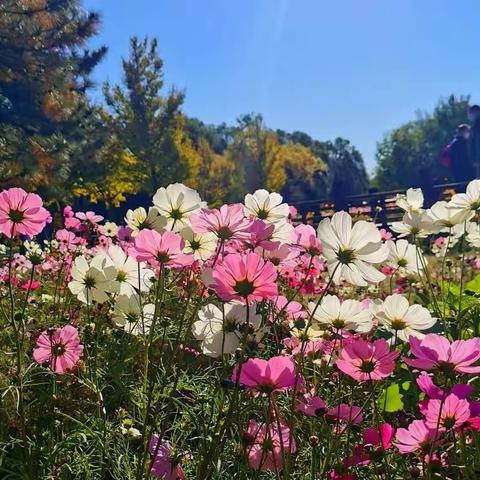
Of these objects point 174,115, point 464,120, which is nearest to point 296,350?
point 174,115

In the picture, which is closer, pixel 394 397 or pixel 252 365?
pixel 252 365

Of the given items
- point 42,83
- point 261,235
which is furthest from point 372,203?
point 261,235

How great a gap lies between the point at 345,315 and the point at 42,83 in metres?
12.5

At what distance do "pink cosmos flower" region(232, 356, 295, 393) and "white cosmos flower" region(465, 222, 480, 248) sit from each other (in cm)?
90

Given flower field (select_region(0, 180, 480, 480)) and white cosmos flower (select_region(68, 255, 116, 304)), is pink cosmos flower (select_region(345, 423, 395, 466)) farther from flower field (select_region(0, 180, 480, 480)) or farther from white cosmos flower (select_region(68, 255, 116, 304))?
white cosmos flower (select_region(68, 255, 116, 304))

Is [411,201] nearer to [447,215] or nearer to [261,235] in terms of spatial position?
[447,215]

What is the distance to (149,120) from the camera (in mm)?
21062

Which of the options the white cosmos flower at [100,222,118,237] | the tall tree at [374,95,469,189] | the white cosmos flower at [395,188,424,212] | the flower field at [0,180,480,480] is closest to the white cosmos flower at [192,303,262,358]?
the flower field at [0,180,480,480]

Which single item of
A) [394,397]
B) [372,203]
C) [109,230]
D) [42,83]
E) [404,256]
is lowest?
[394,397]

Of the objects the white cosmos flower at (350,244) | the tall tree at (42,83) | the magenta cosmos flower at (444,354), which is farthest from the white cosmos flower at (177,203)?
the tall tree at (42,83)

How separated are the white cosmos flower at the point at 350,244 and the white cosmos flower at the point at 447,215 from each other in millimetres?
494

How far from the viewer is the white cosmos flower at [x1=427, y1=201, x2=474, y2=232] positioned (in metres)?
1.42

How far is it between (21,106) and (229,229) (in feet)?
41.6

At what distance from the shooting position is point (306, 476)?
44.0 inches
